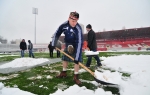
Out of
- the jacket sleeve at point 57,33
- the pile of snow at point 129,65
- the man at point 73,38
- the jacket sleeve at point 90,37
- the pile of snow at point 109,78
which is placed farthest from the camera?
the jacket sleeve at point 90,37

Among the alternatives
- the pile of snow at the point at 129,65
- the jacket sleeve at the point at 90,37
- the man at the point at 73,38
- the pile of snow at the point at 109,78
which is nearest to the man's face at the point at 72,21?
the man at the point at 73,38

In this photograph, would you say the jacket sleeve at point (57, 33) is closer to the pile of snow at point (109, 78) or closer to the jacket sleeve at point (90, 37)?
the pile of snow at point (109, 78)

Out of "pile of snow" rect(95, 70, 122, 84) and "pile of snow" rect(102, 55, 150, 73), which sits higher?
"pile of snow" rect(95, 70, 122, 84)

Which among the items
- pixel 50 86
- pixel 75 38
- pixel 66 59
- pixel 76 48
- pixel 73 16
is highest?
pixel 73 16

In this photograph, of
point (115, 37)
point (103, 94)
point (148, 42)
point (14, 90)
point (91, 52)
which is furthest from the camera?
point (115, 37)

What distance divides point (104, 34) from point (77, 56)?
126 ft

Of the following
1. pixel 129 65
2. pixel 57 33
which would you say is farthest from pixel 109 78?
pixel 129 65

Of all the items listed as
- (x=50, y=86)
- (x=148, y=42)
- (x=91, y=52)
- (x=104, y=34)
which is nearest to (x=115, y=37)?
(x=104, y=34)

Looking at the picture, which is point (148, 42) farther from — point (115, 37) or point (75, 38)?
point (75, 38)

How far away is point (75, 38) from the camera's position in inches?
136

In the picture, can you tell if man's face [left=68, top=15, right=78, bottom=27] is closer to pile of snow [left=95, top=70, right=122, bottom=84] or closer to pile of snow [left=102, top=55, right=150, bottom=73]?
pile of snow [left=95, top=70, right=122, bottom=84]

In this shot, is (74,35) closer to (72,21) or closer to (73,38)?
(73,38)

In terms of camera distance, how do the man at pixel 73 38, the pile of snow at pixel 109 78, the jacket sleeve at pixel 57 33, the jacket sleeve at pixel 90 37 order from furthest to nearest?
the jacket sleeve at pixel 90 37
the jacket sleeve at pixel 57 33
the man at pixel 73 38
the pile of snow at pixel 109 78

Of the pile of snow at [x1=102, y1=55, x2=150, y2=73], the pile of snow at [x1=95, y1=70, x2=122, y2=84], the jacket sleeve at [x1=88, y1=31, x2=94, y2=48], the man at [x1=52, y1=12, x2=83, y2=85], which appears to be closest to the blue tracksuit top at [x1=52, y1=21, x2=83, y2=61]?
the man at [x1=52, y1=12, x2=83, y2=85]
